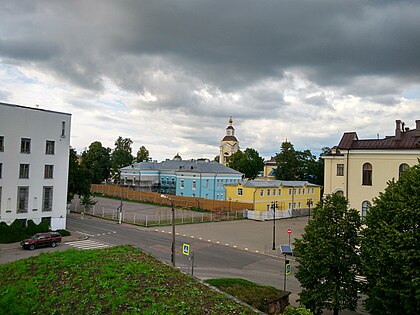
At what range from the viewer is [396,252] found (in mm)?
14273

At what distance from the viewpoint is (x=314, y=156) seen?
9656 centimetres

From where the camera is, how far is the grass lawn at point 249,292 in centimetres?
1661

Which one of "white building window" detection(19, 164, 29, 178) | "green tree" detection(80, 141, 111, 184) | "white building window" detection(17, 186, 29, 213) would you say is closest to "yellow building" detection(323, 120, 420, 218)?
"white building window" detection(19, 164, 29, 178)

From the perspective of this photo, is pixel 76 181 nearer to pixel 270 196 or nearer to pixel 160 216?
pixel 160 216

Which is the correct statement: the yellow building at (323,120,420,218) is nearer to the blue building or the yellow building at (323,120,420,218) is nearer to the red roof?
the red roof

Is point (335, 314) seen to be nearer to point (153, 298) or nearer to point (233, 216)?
point (153, 298)

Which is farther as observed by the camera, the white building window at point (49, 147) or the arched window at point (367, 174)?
the white building window at point (49, 147)

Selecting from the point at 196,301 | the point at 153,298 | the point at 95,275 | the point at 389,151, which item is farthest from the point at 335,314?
the point at 389,151

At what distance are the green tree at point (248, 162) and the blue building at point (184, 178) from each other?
1980cm

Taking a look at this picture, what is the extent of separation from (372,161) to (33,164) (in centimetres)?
3091

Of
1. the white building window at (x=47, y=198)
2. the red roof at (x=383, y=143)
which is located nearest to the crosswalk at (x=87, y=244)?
the white building window at (x=47, y=198)

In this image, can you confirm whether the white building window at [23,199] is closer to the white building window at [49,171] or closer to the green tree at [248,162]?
the white building window at [49,171]

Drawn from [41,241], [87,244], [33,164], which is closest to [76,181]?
[33,164]

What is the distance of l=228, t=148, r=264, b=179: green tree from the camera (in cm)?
10038
